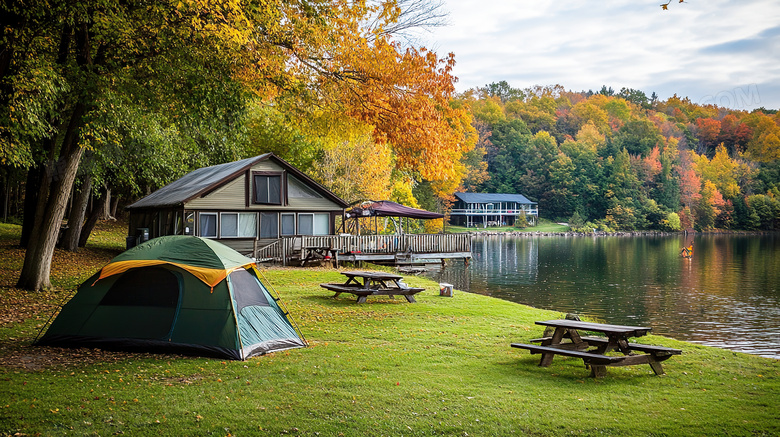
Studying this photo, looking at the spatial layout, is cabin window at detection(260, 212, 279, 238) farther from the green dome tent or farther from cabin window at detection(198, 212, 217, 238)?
the green dome tent

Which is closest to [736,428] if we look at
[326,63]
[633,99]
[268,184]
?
[326,63]

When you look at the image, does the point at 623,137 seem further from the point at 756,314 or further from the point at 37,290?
the point at 37,290

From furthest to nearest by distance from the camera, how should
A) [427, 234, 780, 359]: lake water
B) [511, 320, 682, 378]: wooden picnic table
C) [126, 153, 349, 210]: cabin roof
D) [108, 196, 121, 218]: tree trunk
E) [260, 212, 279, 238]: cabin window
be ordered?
[108, 196, 121, 218]: tree trunk
[260, 212, 279, 238]: cabin window
[126, 153, 349, 210]: cabin roof
[427, 234, 780, 359]: lake water
[511, 320, 682, 378]: wooden picnic table

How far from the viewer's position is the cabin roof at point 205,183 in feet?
90.3

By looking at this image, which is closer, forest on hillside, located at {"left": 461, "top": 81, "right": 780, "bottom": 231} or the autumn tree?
the autumn tree

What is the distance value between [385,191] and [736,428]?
119ft

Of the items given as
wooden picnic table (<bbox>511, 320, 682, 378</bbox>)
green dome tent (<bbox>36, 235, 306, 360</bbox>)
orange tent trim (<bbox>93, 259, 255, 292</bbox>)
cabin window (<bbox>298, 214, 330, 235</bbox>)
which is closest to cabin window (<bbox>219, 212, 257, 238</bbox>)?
cabin window (<bbox>298, 214, 330, 235</bbox>)

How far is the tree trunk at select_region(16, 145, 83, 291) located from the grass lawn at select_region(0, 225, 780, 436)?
4.04 metres

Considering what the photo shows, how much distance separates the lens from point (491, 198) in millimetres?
100312

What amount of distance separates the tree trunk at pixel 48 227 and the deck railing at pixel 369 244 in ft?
42.6

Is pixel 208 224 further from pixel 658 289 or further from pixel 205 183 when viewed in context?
pixel 658 289

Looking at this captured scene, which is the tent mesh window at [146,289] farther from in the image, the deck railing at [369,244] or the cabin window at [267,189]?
the cabin window at [267,189]

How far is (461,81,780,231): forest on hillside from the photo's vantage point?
104 meters

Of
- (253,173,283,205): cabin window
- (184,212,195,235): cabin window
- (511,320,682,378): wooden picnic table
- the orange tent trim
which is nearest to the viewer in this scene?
(511,320,682,378): wooden picnic table
